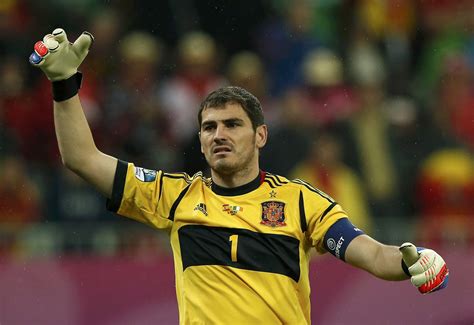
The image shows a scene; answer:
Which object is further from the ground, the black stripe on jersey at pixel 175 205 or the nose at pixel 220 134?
the nose at pixel 220 134

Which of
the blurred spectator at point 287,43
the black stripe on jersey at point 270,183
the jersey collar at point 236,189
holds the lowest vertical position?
the jersey collar at point 236,189

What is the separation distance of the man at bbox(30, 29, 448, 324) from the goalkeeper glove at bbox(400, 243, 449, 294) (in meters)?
0.27

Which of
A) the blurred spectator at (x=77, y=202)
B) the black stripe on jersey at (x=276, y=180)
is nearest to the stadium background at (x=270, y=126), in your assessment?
the blurred spectator at (x=77, y=202)

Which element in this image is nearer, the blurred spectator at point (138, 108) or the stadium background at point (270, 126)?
the stadium background at point (270, 126)

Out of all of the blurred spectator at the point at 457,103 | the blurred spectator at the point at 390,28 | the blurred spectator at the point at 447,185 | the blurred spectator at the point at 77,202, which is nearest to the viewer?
the blurred spectator at the point at 77,202

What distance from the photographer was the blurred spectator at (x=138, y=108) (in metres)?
9.99

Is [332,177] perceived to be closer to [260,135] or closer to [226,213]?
[260,135]

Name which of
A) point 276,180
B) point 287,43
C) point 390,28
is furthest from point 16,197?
point 390,28

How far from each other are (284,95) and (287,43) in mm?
876

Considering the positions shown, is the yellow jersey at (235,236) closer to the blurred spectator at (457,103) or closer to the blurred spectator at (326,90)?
the blurred spectator at (326,90)

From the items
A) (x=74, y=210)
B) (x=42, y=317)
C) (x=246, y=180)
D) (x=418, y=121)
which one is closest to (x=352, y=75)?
(x=418, y=121)

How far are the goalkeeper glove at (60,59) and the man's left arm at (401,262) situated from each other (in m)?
1.54

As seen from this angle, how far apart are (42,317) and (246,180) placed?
3.64m

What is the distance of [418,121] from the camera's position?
1059cm
